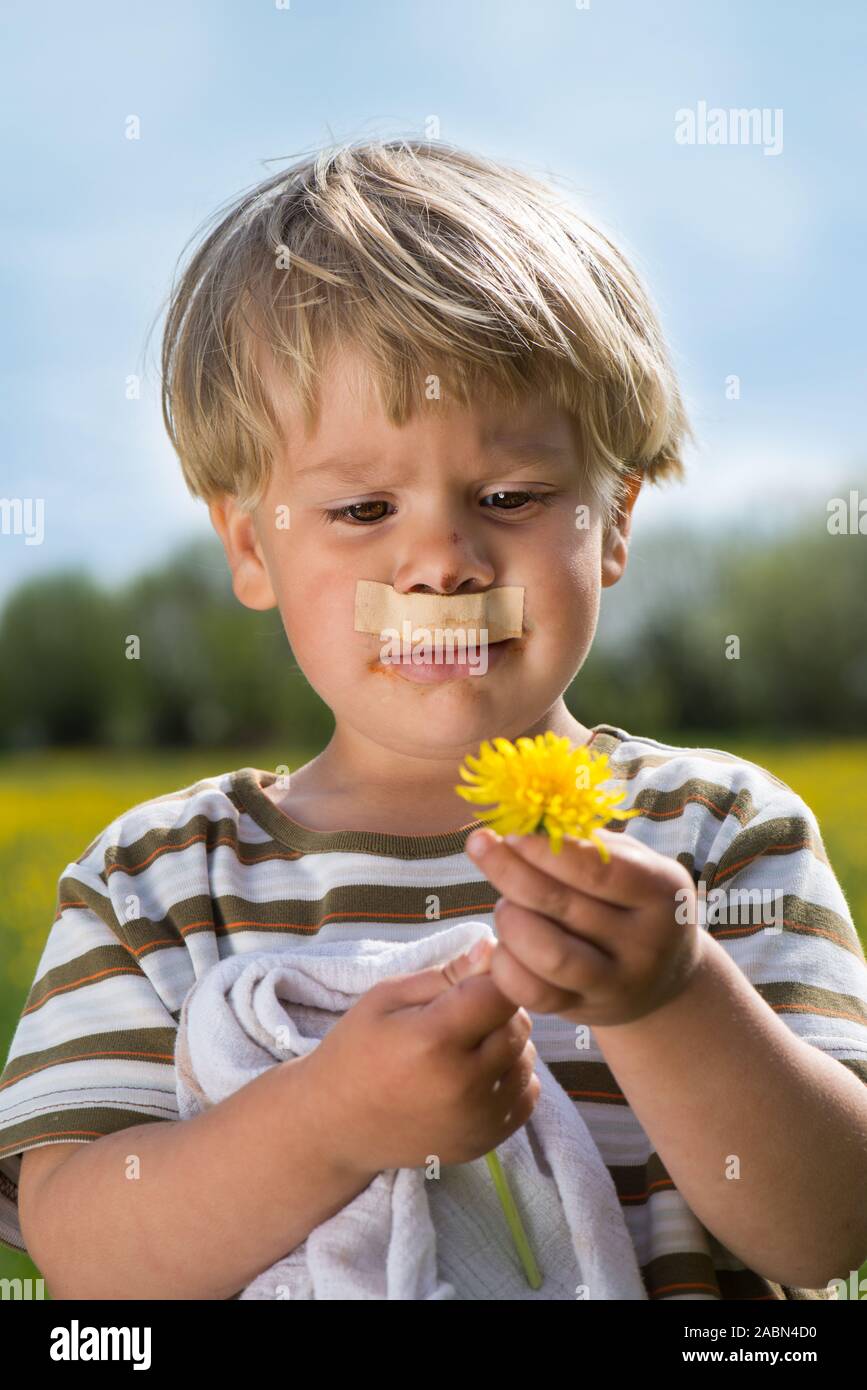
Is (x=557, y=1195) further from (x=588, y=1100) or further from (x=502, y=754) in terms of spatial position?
→ (x=502, y=754)

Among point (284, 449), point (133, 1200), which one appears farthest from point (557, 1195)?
point (284, 449)

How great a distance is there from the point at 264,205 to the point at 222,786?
2.64 ft

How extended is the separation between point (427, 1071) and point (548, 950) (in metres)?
0.21

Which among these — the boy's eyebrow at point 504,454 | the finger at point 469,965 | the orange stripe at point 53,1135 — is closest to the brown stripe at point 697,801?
the boy's eyebrow at point 504,454

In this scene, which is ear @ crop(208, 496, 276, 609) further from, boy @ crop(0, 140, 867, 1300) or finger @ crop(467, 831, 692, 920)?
finger @ crop(467, 831, 692, 920)

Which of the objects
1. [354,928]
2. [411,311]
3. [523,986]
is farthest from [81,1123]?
[411,311]

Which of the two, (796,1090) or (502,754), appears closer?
(502,754)

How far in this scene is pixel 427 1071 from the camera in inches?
50.6

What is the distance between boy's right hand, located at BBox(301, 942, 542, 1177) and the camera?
1.27 m

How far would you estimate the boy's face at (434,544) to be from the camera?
63.9 inches

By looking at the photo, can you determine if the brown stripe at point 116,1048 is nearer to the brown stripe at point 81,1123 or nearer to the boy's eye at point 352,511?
the brown stripe at point 81,1123

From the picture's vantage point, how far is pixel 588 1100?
1621 millimetres

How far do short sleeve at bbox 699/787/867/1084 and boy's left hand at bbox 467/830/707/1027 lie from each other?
0.44 meters

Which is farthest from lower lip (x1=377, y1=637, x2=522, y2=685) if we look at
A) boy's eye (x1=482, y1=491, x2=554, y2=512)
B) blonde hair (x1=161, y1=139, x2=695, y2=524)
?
blonde hair (x1=161, y1=139, x2=695, y2=524)
